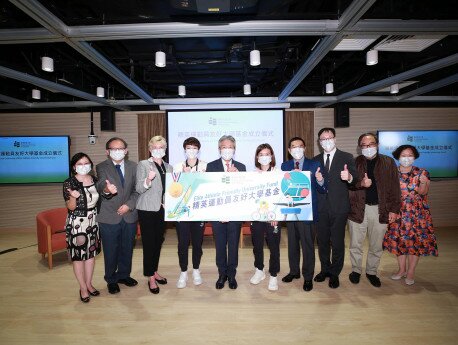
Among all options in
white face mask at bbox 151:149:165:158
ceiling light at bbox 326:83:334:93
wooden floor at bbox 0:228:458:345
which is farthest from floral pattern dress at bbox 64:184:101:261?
ceiling light at bbox 326:83:334:93

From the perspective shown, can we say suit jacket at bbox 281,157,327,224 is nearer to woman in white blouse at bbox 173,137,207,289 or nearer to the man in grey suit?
woman in white blouse at bbox 173,137,207,289

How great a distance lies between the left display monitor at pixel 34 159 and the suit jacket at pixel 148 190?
3.94m

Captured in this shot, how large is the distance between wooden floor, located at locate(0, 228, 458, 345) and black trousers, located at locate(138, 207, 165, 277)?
36cm

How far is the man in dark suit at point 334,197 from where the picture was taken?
2900 millimetres

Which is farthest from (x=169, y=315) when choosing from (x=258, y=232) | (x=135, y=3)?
(x=135, y=3)

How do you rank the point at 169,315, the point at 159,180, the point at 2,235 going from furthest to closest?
the point at 2,235, the point at 159,180, the point at 169,315

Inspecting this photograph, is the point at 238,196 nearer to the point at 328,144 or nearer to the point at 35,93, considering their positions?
the point at 328,144

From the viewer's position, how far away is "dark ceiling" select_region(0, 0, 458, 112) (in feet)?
7.70

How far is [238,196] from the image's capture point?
9.36ft

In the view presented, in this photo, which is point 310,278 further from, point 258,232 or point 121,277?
point 121,277

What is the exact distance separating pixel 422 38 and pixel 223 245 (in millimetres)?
3314

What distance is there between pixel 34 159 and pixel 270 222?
223 inches

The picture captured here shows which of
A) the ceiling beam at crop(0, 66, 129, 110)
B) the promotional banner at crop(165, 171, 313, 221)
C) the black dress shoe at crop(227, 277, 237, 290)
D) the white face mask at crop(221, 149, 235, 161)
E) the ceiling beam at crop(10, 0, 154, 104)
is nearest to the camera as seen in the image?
the ceiling beam at crop(10, 0, 154, 104)

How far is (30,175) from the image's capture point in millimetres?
5777
